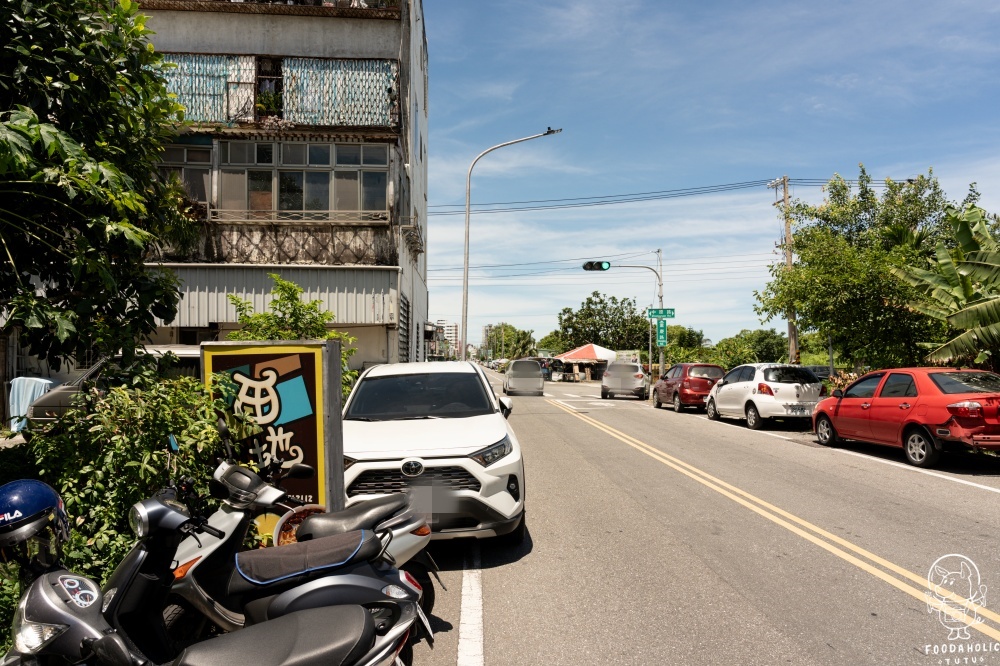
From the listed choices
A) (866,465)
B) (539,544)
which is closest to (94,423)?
(539,544)

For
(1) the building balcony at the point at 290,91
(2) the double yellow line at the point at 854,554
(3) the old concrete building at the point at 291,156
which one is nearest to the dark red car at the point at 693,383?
(3) the old concrete building at the point at 291,156

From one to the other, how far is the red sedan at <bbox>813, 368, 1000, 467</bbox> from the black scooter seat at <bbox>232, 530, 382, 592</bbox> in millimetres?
9841

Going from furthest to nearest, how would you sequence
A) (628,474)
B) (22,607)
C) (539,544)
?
(628,474) < (539,544) < (22,607)

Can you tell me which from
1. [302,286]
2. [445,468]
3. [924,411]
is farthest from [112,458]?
[302,286]

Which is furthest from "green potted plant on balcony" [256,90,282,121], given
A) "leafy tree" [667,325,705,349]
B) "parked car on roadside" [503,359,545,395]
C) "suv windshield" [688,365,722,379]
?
"leafy tree" [667,325,705,349]

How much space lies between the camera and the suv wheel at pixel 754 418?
17250 millimetres

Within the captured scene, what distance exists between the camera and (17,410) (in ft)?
48.9

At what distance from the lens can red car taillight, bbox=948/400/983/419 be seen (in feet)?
31.8

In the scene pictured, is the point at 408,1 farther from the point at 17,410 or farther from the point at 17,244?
the point at 17,244

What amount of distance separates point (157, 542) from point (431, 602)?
240 centimetres

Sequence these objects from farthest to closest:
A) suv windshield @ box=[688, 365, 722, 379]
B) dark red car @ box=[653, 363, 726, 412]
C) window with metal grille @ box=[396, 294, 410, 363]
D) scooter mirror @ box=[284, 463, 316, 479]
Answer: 1. suv windshield @ box=[688, 365, 722, 379]
2. dark red car @ box=[653, 363, 726, 412]
3. window with metal grille @ box=[396, 294, 410, 363]
4. scooter mirror @ box=[284, 463, 316, 479]

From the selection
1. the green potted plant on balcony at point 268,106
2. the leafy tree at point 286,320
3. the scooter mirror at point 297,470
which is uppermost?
the green potted plant on balcony at point 268,106

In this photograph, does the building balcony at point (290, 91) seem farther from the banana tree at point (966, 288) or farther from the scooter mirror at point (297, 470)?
the scooter mirror at point (297, 470)

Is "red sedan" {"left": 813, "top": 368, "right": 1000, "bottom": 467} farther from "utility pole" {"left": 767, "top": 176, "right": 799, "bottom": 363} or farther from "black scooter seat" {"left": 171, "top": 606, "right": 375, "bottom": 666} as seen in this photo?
"utility pole" {"left": 767, "top": 176, "right": 799, "bottom": 363}
